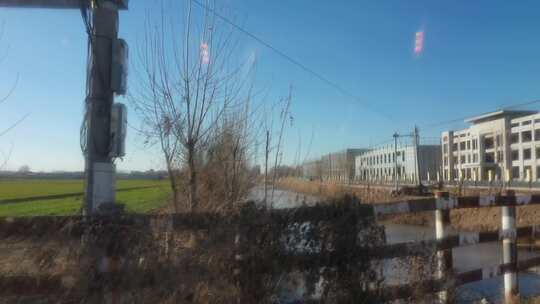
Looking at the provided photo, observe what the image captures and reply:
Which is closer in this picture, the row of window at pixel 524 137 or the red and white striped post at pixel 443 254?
the red and white striped post at pixel 443 254

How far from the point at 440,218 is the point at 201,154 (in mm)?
4801

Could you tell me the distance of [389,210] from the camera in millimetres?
4285

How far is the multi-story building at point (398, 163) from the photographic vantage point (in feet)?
311

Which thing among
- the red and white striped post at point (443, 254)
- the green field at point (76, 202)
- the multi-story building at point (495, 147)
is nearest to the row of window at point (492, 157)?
the multi-story building at point (495, 147)

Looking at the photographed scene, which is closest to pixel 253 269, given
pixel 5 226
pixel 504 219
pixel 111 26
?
pixel 5 226

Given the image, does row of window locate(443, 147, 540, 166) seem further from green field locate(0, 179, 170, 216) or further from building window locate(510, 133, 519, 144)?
green field locate(0, 179, 170, 216)

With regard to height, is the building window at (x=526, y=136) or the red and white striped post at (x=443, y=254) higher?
the building window at (x=526, y=136)

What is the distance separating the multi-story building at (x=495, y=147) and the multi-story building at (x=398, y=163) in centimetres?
631

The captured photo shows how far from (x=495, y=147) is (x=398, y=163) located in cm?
2688

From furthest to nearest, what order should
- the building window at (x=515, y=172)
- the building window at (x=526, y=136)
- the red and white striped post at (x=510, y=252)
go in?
the building window at (x=515, y=172) → the building window at (x=526, y=136) → the red and white striped post at (x=510, y=252)

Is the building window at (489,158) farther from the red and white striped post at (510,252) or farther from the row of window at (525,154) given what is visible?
the red and white striped post at (510,252)

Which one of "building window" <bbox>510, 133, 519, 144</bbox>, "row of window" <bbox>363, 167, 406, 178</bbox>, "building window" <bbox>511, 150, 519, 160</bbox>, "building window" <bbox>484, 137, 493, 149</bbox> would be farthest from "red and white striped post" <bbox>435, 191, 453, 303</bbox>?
"row of window" <bbox>363, 167, 406, 178</bbox>

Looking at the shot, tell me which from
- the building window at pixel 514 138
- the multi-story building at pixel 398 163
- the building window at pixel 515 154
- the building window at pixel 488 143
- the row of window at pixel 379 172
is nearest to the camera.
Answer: the building window at pixel 515 154

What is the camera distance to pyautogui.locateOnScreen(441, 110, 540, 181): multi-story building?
66750 millimetres
